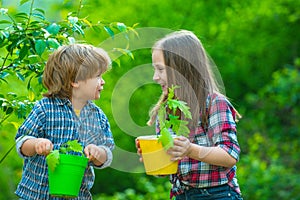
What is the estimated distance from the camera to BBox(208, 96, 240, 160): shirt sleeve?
2715mm

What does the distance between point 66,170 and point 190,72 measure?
28.4 inches

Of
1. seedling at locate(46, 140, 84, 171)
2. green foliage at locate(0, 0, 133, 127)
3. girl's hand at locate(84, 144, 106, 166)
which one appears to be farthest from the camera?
green foliage at locate(0, 0, 133, 127)

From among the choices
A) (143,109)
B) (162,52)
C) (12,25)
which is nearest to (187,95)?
(162,52)

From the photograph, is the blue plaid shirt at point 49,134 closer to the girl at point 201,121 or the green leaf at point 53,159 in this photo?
the green leaf at point 53,159

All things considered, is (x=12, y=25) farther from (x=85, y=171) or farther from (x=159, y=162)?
(x=159, y=162)

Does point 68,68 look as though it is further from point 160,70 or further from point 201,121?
point 201,121

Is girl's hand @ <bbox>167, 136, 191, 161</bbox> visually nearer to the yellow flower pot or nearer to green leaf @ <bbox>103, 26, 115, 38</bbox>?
the yellow flower pot

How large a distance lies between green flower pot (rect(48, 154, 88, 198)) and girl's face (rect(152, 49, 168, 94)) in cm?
51

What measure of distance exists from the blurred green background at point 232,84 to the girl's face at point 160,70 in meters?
2.71

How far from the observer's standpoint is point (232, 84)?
9.91m

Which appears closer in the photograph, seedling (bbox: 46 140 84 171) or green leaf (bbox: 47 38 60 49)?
seedling (bbox: 46 140 84 171)

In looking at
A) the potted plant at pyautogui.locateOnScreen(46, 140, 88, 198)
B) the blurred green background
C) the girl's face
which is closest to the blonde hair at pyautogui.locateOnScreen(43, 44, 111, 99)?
the girl's face

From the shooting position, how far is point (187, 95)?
9.28ft

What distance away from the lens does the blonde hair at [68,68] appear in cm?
276
